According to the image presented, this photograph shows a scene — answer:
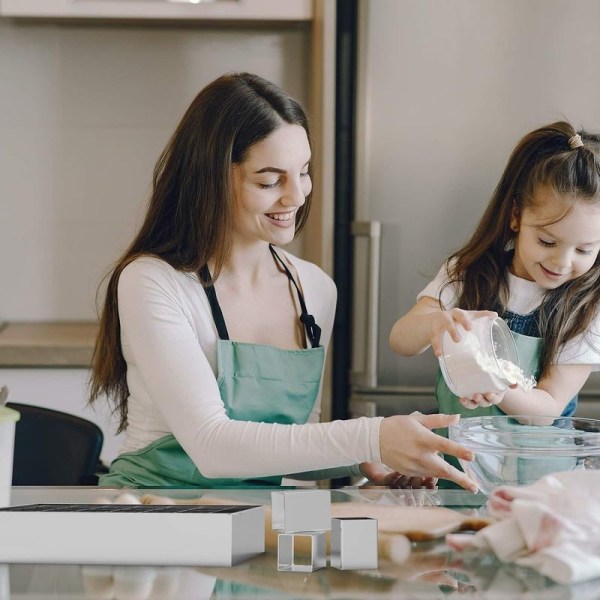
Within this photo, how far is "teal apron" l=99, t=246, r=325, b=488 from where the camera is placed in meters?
1.49

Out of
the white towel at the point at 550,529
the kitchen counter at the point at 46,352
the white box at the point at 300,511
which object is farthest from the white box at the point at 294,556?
the kitchen counter at the point at 46,352

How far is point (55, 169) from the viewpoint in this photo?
2.94 metres

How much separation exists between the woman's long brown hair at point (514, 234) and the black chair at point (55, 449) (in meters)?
0.69

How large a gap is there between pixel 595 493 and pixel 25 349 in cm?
179

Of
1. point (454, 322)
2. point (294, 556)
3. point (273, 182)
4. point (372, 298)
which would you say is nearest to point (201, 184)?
point (273, 182)

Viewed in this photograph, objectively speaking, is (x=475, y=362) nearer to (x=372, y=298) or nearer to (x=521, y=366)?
(x=521, y=366)

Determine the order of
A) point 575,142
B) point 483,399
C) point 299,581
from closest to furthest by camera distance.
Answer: point 299,581 → point 483,399 → point 575,142

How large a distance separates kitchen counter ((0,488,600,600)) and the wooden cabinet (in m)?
1.94

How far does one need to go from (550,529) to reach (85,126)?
234cm

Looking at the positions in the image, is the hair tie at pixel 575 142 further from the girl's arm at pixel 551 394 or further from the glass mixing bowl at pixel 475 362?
the glass mixing bowl at pixel 475 362

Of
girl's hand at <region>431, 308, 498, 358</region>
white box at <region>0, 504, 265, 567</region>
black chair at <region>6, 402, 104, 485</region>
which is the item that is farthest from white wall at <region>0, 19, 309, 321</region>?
white box at <region>0, 504, 265, 567</region>

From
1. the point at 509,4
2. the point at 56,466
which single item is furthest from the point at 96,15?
the point at 56,466

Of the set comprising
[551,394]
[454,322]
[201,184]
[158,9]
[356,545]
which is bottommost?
[551,394]

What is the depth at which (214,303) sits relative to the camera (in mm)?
1577
